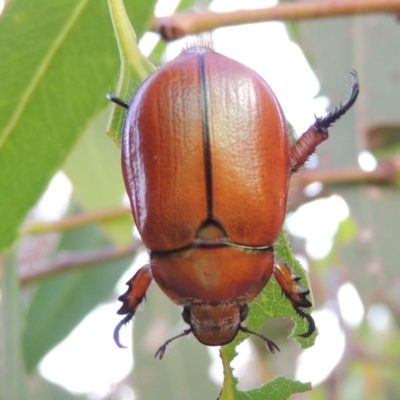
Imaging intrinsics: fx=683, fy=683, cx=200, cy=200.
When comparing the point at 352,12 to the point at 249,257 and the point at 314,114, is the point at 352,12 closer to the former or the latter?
the point at 314,114

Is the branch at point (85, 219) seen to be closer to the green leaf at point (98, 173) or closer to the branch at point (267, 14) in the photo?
the green leaf at point (98, 173)

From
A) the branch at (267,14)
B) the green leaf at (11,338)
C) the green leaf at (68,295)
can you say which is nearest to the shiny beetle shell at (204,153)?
the branch at (267,14)

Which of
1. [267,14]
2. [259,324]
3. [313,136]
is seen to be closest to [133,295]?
[259,324]

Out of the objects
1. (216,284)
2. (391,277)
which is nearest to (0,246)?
(216,284)

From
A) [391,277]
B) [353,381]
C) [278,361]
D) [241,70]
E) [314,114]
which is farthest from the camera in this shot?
[353,381]

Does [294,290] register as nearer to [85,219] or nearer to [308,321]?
[308,321]

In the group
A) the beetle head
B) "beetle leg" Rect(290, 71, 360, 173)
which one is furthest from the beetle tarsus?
"beetle leg" Rect(290, 71, 360, 173)
